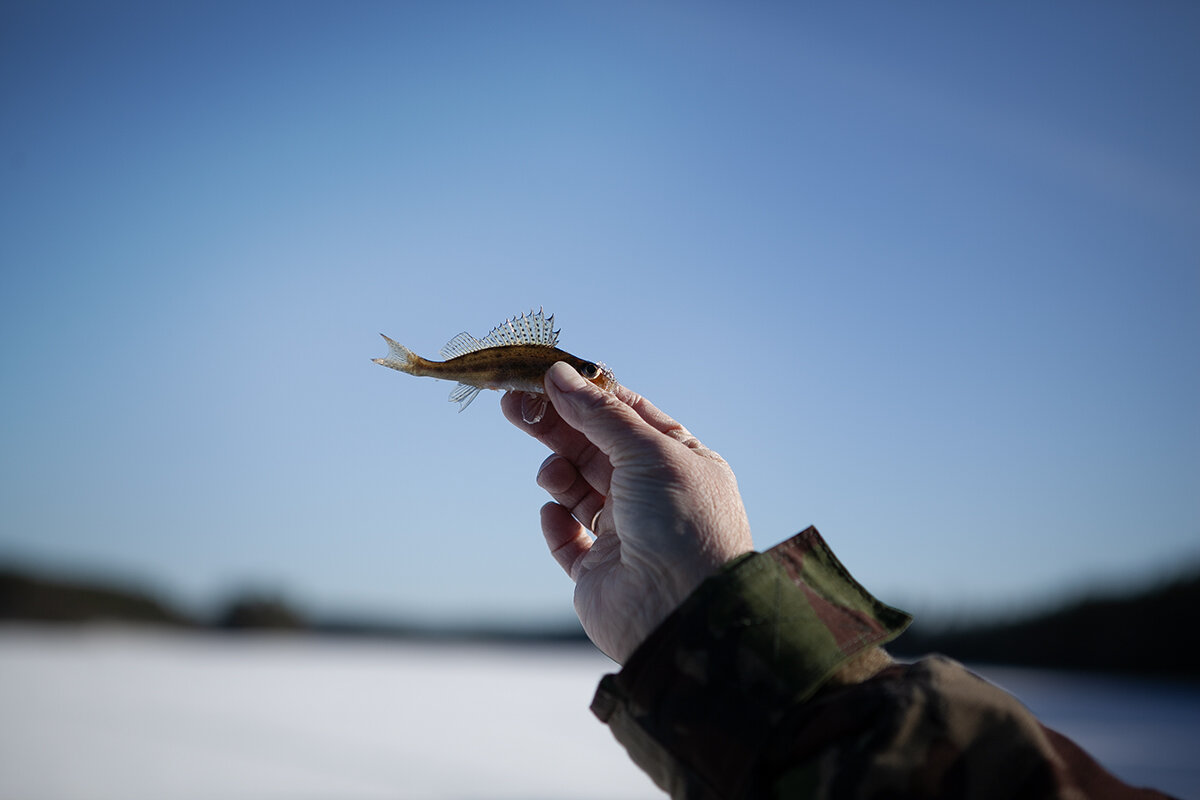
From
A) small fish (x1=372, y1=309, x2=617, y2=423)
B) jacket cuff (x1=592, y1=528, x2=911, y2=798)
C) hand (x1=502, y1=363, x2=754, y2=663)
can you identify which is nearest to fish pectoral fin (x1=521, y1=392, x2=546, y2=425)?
small fish (x1=372, y1=309, x2=617, y2=423)

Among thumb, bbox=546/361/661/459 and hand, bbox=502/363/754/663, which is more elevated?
thumb, bbox=546/361/661/459

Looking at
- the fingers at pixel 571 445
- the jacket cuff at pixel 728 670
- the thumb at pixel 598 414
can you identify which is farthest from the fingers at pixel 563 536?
the jacket cuff at pixel 728 670

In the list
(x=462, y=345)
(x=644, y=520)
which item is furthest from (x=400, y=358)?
(x=644, y=520)

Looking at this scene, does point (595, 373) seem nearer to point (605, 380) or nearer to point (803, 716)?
point (605, 380)

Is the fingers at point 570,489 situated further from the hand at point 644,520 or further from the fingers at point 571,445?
the hand at point 644,520

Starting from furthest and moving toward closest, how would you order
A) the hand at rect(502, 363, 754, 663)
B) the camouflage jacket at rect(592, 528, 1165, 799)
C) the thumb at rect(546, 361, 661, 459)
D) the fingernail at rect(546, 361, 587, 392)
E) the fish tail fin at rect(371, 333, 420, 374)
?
the fish tail fin at rect(371, 333, 420, 374) → the fingernail at rect(546, 361, 587, 392) → the thumb at rect(546, 361, 661, 459) → the hand at rect(502, 363, 754, 663) → the camouflage jacket at rect(592, 528, 1165, 799)

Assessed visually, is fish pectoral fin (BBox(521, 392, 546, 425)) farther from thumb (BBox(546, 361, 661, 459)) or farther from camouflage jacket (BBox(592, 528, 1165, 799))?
camouflage jacket (BBox(592, 528, 1165, 799))
